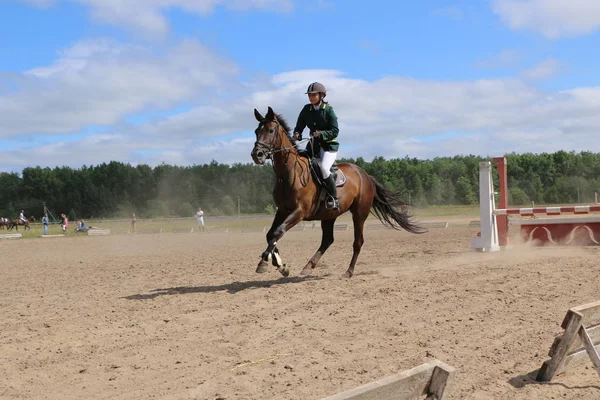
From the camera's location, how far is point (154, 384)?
5.33 metres

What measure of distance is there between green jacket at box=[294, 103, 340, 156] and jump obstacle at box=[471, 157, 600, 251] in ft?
17.3

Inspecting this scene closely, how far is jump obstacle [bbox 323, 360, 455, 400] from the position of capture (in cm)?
326

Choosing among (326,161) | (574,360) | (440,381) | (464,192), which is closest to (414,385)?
(440,381)

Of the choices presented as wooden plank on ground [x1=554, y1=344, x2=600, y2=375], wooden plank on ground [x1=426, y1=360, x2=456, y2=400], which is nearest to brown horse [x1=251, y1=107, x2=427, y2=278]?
wooden plank on ground [x1=554, y1=344, x2=600, y2=375]

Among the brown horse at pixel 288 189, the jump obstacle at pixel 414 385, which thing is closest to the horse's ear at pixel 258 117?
the brown horse at pixel 288 189

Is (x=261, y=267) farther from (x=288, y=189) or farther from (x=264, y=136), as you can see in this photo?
(x=264, y=136)

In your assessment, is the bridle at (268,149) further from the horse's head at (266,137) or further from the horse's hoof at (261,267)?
the horse's hoof at (261,267)

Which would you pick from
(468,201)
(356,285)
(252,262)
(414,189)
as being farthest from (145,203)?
(356,285)

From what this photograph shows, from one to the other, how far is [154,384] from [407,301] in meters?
3.67

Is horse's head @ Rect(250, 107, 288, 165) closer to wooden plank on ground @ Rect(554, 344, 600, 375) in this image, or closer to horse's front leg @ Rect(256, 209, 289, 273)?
horse's front leg @ Rect(256, 209, 289, 273)

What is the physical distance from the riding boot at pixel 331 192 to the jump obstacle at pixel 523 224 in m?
5.23

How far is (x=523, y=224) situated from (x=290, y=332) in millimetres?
9768

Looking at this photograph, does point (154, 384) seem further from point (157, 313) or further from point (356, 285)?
point (356, 285)

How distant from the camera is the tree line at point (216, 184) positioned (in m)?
57.3
